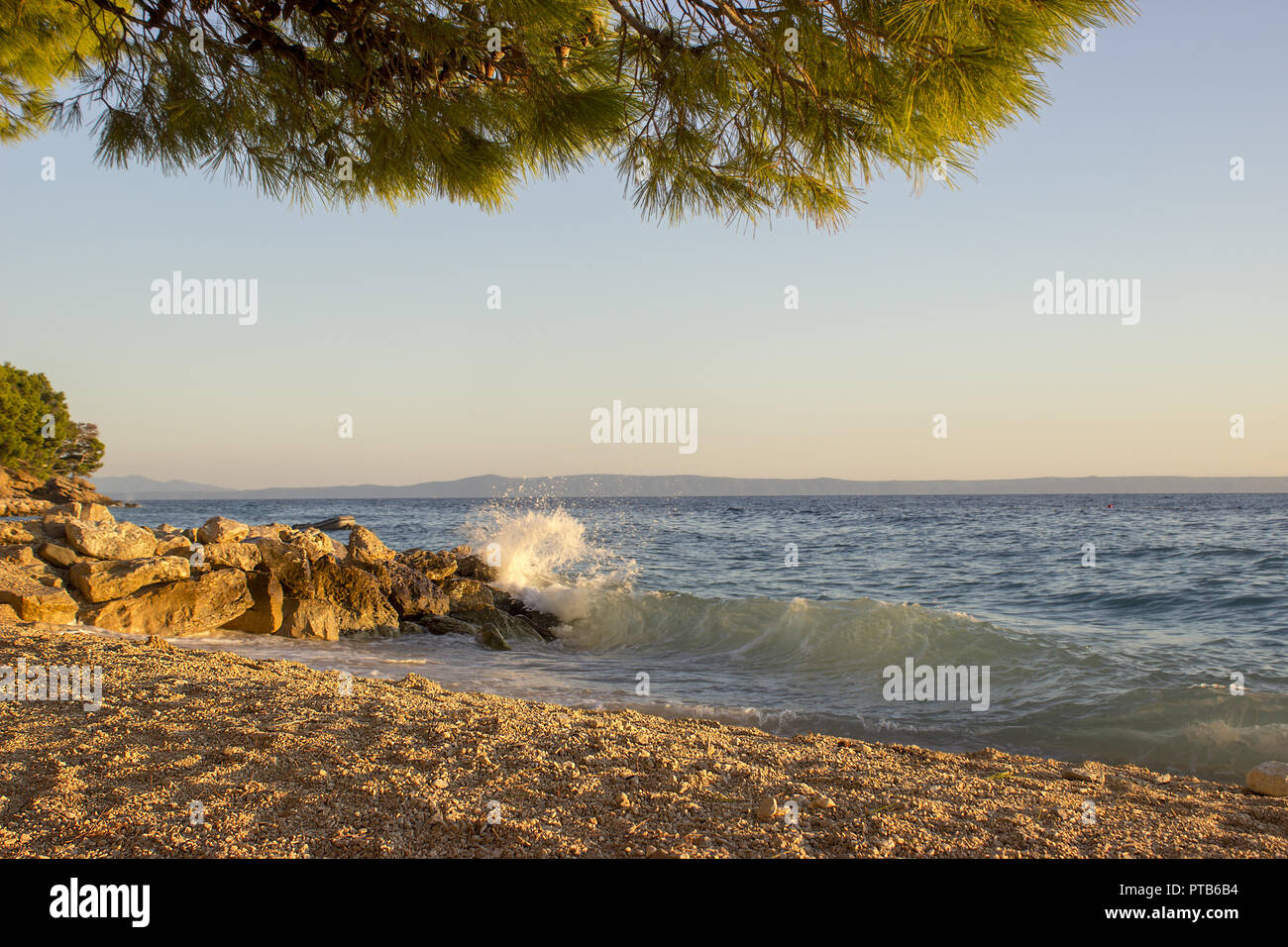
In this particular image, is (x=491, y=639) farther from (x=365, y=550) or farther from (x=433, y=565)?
(x=365, y=550)

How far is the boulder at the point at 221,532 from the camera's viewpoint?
11062mm

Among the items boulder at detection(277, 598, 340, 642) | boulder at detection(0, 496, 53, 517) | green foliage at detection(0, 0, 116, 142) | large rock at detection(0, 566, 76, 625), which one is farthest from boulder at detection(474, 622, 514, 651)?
boulder at detection(0, 496, 53, 517)

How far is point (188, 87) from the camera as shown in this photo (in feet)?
18.1

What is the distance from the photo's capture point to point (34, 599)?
25.2ft

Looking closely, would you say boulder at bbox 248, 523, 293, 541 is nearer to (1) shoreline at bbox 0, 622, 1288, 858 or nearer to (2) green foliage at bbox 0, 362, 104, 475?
(1) shoreline at bbox 0, 622, 1288, 858

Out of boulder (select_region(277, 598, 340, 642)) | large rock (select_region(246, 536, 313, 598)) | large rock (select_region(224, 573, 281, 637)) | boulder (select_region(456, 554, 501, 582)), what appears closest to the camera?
large rock (select_region(224, 573, 281, 637))

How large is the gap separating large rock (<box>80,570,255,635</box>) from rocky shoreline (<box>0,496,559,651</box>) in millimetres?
11

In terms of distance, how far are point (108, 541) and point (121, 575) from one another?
3.99 feet

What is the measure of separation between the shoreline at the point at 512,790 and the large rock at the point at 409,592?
19.3ft

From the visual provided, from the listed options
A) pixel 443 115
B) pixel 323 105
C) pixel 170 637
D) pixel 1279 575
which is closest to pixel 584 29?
pixel 443 115

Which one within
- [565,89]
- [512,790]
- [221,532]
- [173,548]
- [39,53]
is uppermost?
[39,53]

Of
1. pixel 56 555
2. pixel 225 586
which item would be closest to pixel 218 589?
pixel 225 586

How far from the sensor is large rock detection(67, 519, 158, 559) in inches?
376
